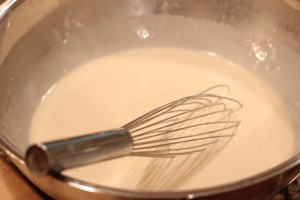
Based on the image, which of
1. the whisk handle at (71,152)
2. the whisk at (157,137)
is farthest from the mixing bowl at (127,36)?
the whisk handle at (71,152)

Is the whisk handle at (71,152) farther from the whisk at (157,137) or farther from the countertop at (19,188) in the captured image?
the countertop at (19,188)

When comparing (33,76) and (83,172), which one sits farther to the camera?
(33,76)

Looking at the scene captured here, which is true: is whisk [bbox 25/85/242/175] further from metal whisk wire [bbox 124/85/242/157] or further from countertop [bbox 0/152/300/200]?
countertop [bbox 0/152/300/200]

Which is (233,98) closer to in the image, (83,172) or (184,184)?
(184,184)

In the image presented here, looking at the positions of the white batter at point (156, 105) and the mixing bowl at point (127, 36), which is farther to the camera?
the mixing bowl at point (127, 36)

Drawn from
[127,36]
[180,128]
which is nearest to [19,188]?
[180,128]

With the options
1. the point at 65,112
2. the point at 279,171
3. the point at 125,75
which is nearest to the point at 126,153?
the point at 279,171
